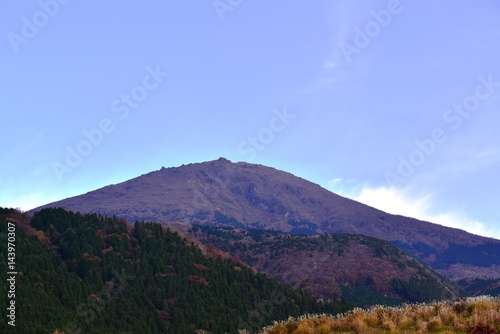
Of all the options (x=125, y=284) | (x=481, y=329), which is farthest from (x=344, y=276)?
(x=481, y=329)

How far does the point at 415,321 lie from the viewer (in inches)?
822

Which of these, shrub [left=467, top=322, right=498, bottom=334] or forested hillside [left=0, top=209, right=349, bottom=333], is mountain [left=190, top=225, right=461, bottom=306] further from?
shrub [left=467, top=322, right=498, bottom=334]

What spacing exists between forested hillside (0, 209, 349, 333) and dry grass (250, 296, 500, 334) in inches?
1450

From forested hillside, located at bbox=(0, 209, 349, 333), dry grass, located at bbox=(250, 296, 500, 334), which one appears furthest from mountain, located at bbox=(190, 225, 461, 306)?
dry grass, located at bbox=(250, 296, 500, 334)

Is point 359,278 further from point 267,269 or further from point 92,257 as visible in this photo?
point 92,257

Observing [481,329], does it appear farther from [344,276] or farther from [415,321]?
[344,276]

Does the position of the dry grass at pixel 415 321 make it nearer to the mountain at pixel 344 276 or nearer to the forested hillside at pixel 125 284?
the forested hillside at pixel 125 284

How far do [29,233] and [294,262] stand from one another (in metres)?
118

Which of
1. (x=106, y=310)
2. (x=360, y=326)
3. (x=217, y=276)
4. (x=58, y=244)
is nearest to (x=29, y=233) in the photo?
(x=58, y=244)

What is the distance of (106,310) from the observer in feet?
231

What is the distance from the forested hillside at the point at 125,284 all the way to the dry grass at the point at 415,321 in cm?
3684

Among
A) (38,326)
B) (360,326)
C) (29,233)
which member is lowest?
(38,326)

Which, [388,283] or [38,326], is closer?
[38,326]

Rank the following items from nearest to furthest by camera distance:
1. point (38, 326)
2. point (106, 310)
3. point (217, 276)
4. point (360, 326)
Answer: point (360, 326)
point (38, 326)
point (106, 310)
point (217, 276)
